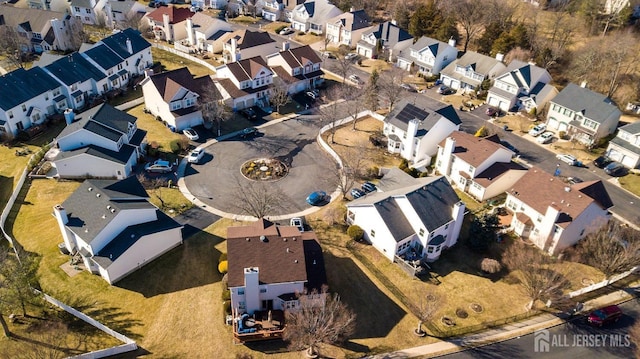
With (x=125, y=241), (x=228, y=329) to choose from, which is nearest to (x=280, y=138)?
(x=125, y=241)

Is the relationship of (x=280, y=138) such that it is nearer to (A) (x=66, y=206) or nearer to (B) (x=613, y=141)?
(A) (x=66, y=206)

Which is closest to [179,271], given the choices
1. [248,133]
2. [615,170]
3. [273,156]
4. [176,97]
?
[273,156]

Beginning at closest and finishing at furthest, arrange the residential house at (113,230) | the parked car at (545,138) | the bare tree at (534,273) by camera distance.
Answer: the bare tree at (534,273) → the residential house at (113,230) → the parked car at (545,138)

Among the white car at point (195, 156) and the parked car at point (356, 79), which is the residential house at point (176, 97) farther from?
the parked car at point (356, 79)

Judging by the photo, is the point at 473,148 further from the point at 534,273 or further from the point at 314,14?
the point at 314,14

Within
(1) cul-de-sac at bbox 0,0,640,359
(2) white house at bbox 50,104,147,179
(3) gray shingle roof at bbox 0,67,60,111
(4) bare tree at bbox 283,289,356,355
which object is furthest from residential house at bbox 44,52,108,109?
(4) bare tree at bbox 283,289,356,355

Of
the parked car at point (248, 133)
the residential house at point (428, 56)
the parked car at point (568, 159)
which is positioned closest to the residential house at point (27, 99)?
the parked car at point (248, 133)
